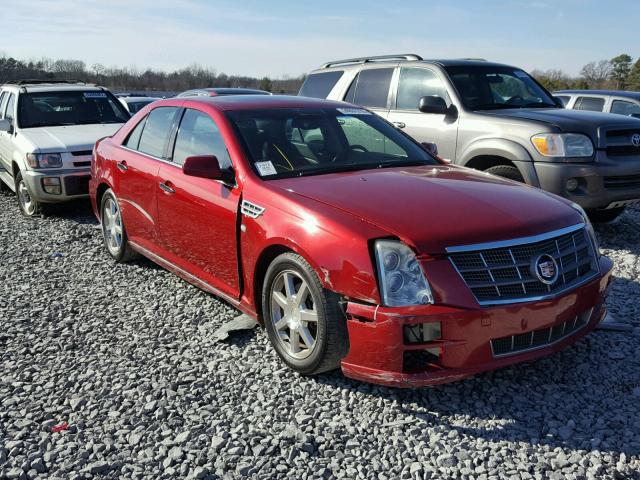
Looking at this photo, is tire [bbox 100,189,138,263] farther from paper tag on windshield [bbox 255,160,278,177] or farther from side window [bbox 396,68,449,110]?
side window [bbox 396,68,449,110]

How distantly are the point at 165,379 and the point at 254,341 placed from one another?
28.7 inches

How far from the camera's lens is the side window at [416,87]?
7.44 m

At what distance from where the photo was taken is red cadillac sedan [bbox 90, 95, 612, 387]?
10.2ft

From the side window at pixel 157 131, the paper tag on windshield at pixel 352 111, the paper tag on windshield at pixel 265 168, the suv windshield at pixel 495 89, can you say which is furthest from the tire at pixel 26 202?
the suv windshield at pixel 495 89

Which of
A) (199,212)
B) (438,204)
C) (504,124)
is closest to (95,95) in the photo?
(199,212)

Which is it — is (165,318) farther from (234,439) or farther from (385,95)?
(385,95)

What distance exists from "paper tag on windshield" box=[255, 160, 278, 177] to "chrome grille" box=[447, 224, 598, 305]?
1.45 m

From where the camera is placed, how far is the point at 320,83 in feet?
29.5

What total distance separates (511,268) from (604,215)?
4710 millimetres

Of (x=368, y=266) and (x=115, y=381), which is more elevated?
(x=368, y=266)

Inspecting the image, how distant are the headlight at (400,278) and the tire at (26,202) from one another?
21.7 feet

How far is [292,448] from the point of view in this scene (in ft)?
9.89

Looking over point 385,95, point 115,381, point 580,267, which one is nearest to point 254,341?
point 115,381

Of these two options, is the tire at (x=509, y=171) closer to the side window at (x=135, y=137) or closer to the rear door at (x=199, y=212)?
the rear door at (x=199, y=212)
